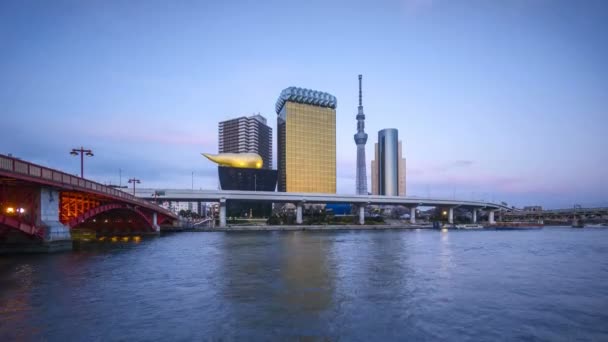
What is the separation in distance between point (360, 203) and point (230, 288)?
382ft

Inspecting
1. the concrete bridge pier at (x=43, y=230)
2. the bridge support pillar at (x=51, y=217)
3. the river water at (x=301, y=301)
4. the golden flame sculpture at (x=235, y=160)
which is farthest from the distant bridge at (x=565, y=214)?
the concrete bridge pier at (x=43, y=230)

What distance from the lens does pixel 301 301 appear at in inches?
741

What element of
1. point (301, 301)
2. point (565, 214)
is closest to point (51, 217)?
point (301, 301)

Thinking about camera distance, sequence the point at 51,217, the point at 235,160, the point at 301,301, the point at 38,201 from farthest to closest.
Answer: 1. the point at 235,160
2. the point at 51,217
3. the point at 38,201
4. the point at 301,301

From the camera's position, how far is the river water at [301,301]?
14.1 meters

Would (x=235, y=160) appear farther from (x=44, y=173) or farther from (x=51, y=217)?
(x=44, y=173)

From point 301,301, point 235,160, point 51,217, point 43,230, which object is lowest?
point 301,301

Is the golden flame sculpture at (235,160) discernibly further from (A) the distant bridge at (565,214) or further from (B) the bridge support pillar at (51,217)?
(B) the bridge support pillar at (51,217)

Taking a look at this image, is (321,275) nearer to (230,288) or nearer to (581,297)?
(230,288)

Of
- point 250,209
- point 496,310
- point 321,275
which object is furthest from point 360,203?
point 496,310

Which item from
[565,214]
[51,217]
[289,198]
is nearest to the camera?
[51,217]

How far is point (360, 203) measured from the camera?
135500mm

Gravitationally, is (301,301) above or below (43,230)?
below

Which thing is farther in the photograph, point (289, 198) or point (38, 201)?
point (289, 198)
